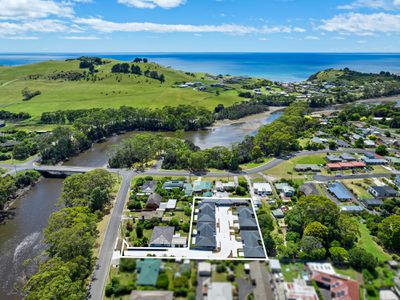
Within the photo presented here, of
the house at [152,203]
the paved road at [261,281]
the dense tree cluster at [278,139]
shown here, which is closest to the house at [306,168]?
the dense tree cluster at [278,139]

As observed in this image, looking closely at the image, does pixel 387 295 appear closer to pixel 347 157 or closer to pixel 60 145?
pixel 347 157

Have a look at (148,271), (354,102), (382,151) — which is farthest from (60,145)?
Answer: (354,102)

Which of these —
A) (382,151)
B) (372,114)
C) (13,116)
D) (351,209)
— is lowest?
(351,209)

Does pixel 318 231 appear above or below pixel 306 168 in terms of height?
above

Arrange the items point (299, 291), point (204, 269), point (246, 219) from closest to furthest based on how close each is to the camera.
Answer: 1. point (299, 291)
2. point (204, 269)
3. point (246, 219)

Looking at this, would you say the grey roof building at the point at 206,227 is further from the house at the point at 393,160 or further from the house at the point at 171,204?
the house at the point at 393,160

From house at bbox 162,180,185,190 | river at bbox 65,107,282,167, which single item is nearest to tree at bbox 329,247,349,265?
house at bbox 162,180,185,190

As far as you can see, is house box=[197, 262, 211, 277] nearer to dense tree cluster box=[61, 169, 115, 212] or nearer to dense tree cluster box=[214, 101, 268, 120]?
dense tree cluster box=[61, 169, 115, 212]
